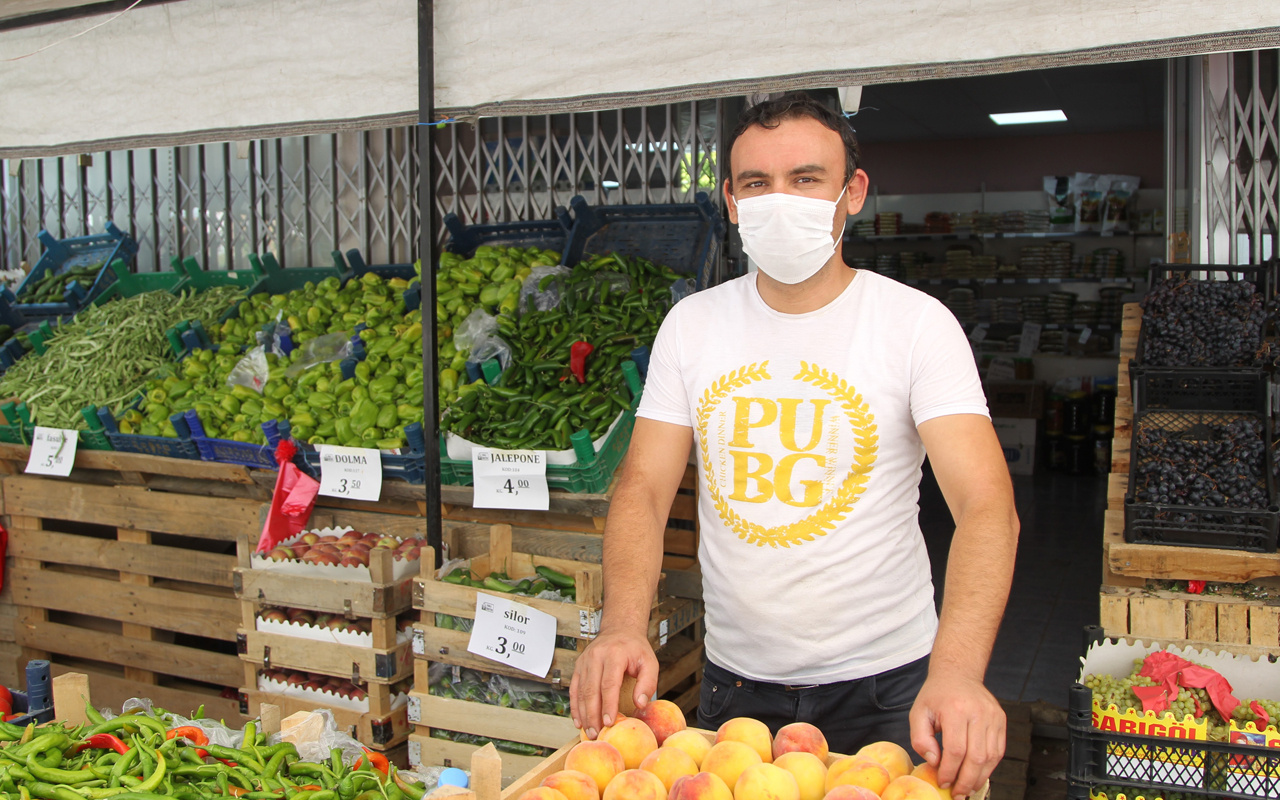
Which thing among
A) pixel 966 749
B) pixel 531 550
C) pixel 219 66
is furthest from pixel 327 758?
pixel 219 66

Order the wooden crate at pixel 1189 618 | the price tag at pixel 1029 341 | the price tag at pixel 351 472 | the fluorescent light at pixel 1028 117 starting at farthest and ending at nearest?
the price tag at pixel 1029 341 < the fluorescent light at pixel 1028 117 < the price tag at pixel 351 472 < the wooden crate at pixel 1189 618

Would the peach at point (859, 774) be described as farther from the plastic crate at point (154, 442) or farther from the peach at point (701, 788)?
the plastic crate at point (154, 442)

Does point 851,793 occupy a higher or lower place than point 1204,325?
lower

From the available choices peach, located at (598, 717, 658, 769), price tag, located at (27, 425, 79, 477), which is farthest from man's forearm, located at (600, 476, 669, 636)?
price tag, located at (27, 425, 79, 477)

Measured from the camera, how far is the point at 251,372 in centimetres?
454

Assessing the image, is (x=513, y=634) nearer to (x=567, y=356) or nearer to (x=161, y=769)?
Result: (x=161, y=769)

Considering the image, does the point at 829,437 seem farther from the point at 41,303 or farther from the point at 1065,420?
the point at 1065,420

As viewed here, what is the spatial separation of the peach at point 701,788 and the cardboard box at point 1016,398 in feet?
29.8

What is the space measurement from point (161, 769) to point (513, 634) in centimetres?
108

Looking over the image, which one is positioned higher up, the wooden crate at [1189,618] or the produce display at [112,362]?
the produce display at [112,362]

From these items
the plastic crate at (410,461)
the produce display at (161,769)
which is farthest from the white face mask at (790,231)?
the plastic crate at (410,461)

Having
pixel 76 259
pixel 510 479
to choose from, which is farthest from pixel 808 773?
pixel 76 259

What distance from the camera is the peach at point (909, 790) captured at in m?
1.20

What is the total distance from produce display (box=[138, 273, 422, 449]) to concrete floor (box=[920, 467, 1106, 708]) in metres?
2.24
